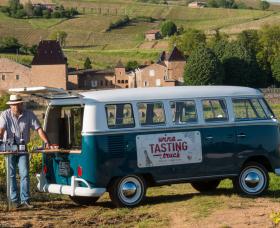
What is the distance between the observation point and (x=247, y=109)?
1329 centimetres

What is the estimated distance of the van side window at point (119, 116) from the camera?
1195 cm

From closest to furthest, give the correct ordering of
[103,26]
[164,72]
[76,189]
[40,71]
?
[76,189] < [164,72] < [40,71] < [103,26]

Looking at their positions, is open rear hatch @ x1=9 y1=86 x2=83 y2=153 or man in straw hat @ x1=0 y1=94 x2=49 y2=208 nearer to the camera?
man in straw hat @ x1=0 y1=94 x2=49 y2=208

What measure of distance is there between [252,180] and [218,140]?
40.1 inches

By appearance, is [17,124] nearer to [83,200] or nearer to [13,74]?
[83,200]

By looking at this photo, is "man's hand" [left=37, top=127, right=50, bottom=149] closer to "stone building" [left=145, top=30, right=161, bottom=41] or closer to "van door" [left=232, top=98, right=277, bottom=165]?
"van door" [left=232, top=98, right=277, bottom=165]

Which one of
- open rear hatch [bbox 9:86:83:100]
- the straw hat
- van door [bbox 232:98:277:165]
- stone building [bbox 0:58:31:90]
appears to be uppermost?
stone building [bbox 0:58:31:90]

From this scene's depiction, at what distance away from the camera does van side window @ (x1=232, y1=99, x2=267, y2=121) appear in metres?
13.1

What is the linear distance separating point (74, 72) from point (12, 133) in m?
117

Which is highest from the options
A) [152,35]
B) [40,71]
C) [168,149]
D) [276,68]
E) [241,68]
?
[152,35]

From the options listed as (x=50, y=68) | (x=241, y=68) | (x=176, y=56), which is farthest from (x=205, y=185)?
(x=176, y=56)

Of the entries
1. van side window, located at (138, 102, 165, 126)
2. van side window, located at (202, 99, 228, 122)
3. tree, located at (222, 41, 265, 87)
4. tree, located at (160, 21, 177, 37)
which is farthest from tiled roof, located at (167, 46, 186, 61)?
van side window, located at (138, 102, 165, 126)

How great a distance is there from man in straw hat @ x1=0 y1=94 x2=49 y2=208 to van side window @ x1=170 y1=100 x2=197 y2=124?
210 cm

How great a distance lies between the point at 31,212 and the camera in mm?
11523
